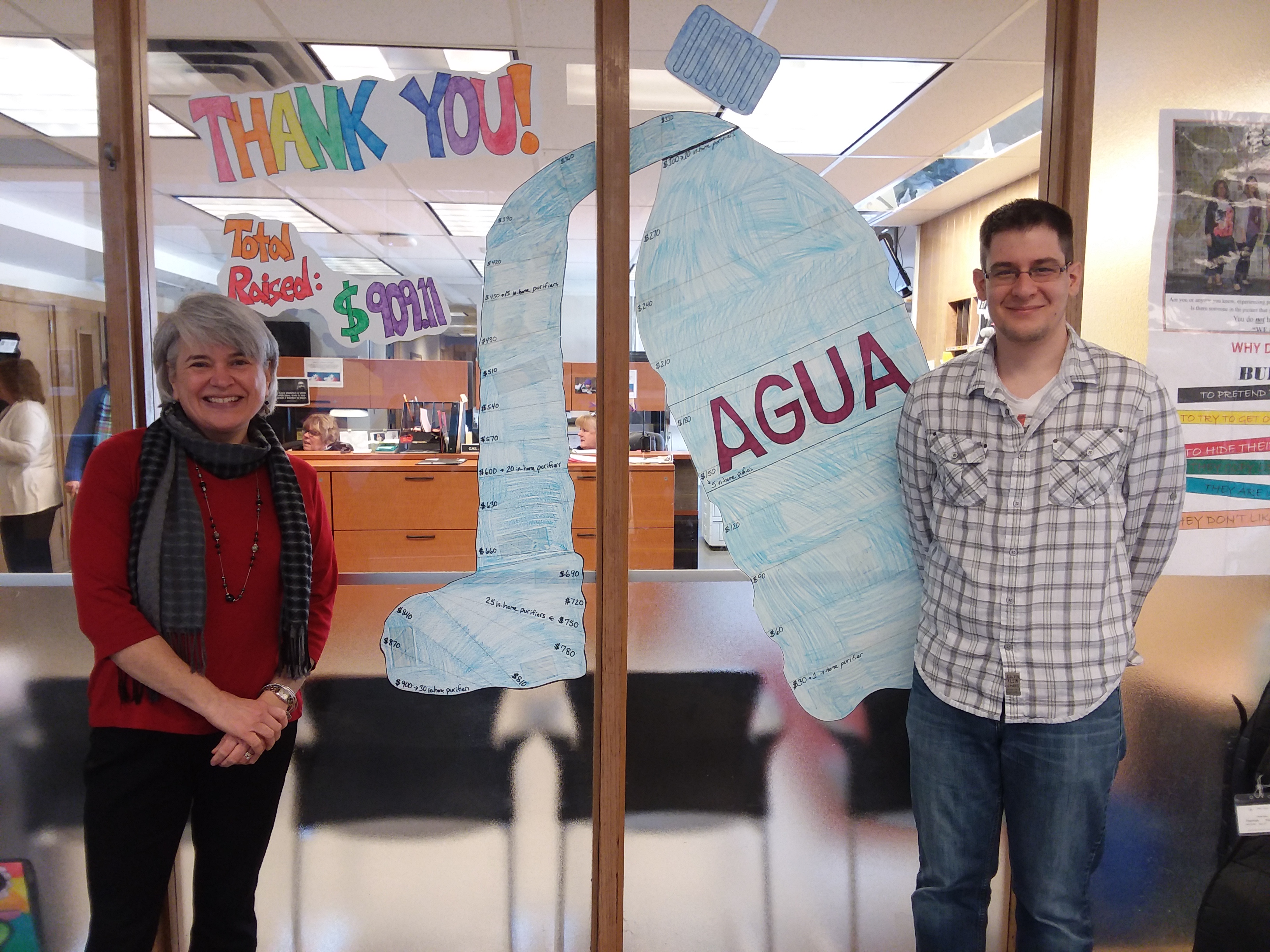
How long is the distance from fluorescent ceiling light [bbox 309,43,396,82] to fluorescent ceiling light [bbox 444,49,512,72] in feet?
0.47

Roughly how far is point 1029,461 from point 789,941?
1.38 meters

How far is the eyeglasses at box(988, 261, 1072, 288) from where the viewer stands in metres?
1.41

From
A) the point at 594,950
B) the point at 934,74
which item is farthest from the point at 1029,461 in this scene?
the point at 594,950

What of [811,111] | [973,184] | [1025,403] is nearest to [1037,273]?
[1025,403]

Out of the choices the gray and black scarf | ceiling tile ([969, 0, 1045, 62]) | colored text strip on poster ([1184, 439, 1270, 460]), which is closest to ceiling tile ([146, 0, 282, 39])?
the gray and black scarf

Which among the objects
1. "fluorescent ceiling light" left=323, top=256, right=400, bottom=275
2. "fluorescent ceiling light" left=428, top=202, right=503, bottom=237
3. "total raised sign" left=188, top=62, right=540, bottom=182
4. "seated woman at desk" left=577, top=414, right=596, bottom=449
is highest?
"total raised sign" left=188, top=62, right=540, bottom=182

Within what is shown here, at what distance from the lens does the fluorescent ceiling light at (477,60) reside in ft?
5.63

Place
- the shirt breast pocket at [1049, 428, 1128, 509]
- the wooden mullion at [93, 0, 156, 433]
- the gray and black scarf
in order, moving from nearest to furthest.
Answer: the gray and black scarf < the shirt breast pocket at [1049, 428, 1128, 509] < the wooden mullion at [93, 0, 156, 433]

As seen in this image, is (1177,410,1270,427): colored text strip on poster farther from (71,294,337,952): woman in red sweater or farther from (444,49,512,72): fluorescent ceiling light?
(71,294,337,952): woman in red sweater

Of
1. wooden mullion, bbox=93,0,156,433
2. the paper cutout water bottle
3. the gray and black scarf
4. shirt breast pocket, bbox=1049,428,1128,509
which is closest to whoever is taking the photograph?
the gray and black scarf

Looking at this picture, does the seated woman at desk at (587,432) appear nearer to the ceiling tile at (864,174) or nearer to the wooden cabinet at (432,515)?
the wooden cabinet at (432,515)

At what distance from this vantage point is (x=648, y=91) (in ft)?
5.73

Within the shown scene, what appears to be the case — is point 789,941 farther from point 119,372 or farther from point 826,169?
point 119,372

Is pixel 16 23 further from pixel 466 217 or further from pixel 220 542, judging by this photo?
pixel 220 542
